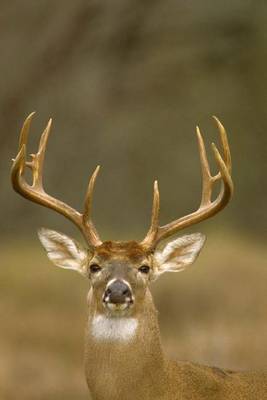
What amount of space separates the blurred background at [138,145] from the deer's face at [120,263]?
3.60 m

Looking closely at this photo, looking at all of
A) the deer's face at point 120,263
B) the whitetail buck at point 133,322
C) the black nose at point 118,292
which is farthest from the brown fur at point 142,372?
the black nose at point 118,292

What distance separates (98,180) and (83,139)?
1.67 feet

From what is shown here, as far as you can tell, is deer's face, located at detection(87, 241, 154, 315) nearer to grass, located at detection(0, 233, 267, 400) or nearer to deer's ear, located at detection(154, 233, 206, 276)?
deer's ear, located at detection(154, 233, 206, 276)

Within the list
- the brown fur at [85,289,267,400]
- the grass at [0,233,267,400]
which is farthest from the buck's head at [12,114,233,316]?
the grass at [0,233,267,400]

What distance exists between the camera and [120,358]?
28.0ft

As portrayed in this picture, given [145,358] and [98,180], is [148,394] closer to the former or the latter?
[145,358]

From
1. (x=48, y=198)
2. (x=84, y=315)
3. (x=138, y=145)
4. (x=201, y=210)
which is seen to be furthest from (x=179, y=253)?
(x=138, y=145)

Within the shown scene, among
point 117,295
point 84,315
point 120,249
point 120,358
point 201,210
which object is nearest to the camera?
point 117,295

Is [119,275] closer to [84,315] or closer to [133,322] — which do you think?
[133,322]

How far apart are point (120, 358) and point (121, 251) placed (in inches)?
24.7

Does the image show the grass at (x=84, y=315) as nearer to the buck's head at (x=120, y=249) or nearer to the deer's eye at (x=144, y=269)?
the buck's head at (x=120, y=249)

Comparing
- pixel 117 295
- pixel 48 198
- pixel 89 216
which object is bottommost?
pixel 117 295

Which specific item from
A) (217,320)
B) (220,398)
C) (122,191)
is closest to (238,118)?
(122,191)

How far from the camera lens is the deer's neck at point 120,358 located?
8.52m
